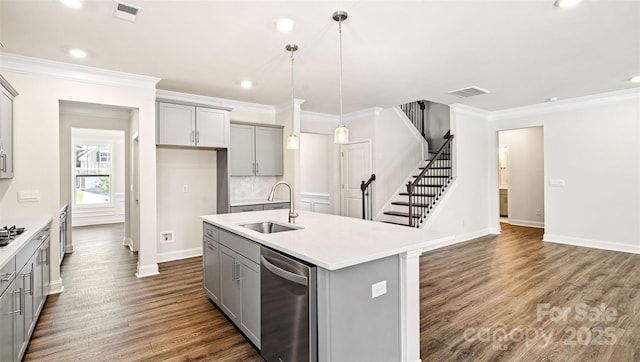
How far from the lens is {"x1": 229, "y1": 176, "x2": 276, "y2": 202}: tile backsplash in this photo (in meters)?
5.55

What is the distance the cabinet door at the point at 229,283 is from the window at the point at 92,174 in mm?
7914

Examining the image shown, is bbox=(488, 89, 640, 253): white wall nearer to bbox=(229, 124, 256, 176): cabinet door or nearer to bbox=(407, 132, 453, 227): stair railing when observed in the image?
bbox=(407, 132, 453, 227): stair railing

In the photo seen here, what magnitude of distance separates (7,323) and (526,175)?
9.39 metres

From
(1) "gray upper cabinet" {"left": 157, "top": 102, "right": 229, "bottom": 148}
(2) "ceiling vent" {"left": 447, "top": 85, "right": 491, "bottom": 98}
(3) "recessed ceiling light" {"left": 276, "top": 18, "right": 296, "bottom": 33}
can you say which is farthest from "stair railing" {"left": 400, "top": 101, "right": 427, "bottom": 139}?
(3) "recessed ceiling light" {"left": 276, "top": 18, "right": 296, "bottom": 33}

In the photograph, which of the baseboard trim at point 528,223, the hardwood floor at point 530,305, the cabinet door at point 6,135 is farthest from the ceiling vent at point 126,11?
the baseboard trim at point 528,223

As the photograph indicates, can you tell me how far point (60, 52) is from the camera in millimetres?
3289

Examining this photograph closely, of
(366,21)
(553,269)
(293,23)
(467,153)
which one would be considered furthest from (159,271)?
(467,153)

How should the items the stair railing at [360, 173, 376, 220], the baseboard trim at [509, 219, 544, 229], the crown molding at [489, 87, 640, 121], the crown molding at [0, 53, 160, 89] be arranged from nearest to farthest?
the crown molding at [0, 53, 160, 89], the crown molding at [489, 87, 640, 121], the stair railing at [360, 173, 376, 220], the baseboard trim at [509, 219, 544, 229]

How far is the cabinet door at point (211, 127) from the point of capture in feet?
15.5

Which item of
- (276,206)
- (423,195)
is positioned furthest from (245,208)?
(423,195)

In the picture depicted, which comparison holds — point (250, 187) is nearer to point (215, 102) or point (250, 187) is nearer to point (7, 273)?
point (215, 102)

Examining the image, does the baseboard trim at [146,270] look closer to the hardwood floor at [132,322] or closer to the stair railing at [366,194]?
the hardwood floor at [132,322]

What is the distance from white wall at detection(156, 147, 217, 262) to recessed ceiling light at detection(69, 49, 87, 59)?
1.74m

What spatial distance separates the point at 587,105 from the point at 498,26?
4211mm
